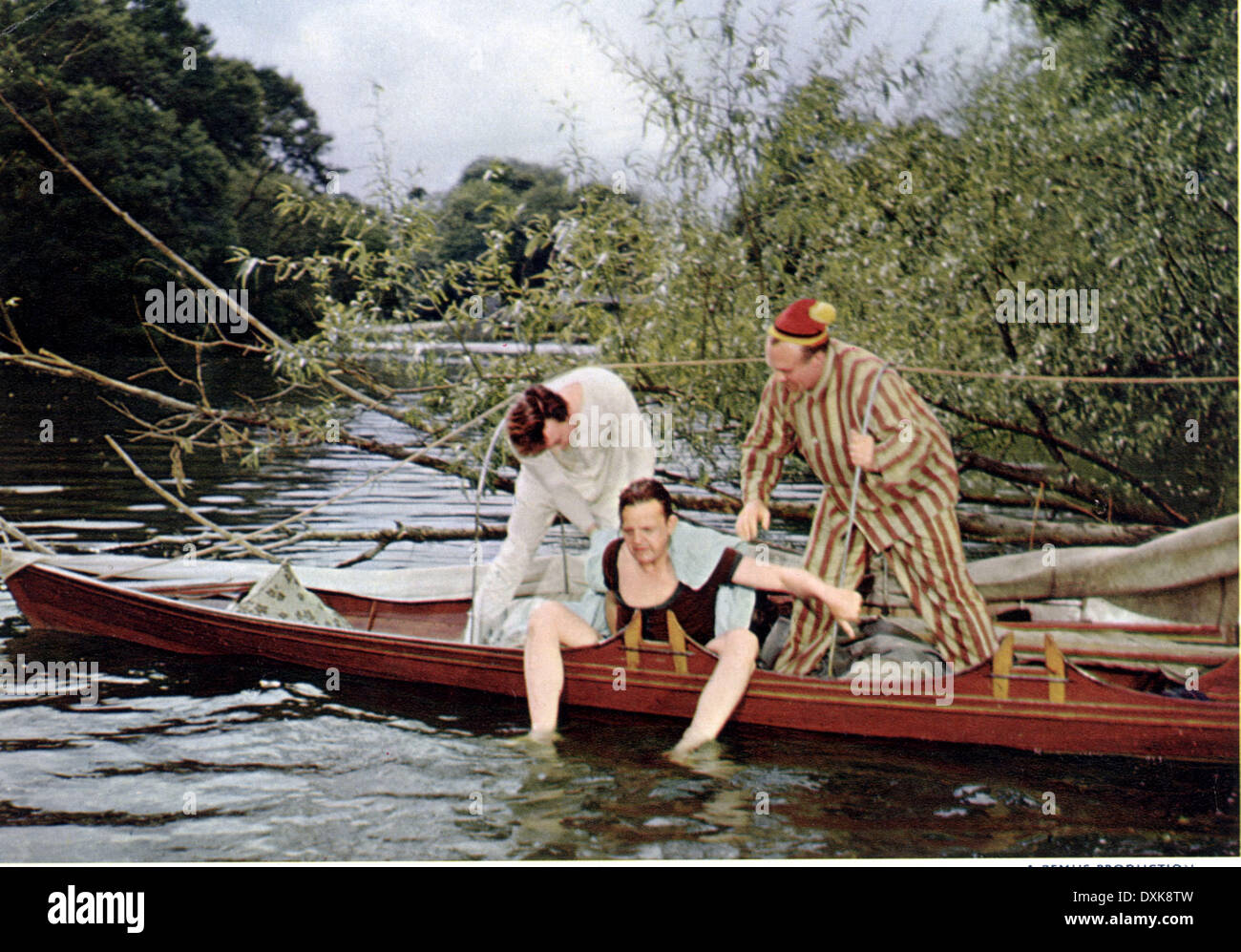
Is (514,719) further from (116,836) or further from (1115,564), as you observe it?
(1115,564)

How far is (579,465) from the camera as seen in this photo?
490cm

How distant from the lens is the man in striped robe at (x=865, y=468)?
433cm

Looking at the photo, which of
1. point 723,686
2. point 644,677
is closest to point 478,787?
point 644,677

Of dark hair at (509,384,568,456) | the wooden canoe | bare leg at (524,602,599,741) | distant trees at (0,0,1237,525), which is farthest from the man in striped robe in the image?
distant trees at (0,0,1237,525)

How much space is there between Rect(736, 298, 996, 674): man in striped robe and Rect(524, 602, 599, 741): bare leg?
96 cm

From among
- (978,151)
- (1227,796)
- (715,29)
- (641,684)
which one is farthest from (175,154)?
(1227,796)

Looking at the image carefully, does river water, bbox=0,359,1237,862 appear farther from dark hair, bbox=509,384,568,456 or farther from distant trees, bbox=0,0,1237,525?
distant trees, bbox=0,0,1237,525

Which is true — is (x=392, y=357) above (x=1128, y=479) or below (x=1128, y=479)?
above

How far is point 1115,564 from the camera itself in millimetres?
5414

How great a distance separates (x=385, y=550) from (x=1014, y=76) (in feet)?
18.1

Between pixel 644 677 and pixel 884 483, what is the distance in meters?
1.36

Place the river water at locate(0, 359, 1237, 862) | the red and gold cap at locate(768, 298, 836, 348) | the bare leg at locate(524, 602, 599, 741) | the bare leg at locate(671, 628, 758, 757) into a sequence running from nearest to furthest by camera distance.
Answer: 1. the river water at locate(0, 359, 1237, 862)
2. the red and gold cap at locate(768, 298, 836, 348)
3. the bare leg at locate(671, 628, 758, 757)
4. the bare leg at locate(524, 602, 599, 741)

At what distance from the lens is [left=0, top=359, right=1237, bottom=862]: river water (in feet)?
12.9

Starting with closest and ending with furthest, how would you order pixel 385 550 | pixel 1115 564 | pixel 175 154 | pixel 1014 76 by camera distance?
1. pixel 1115 564
2. pixel 1014 76
3. pixel 385 550
4. pixel 175 154
